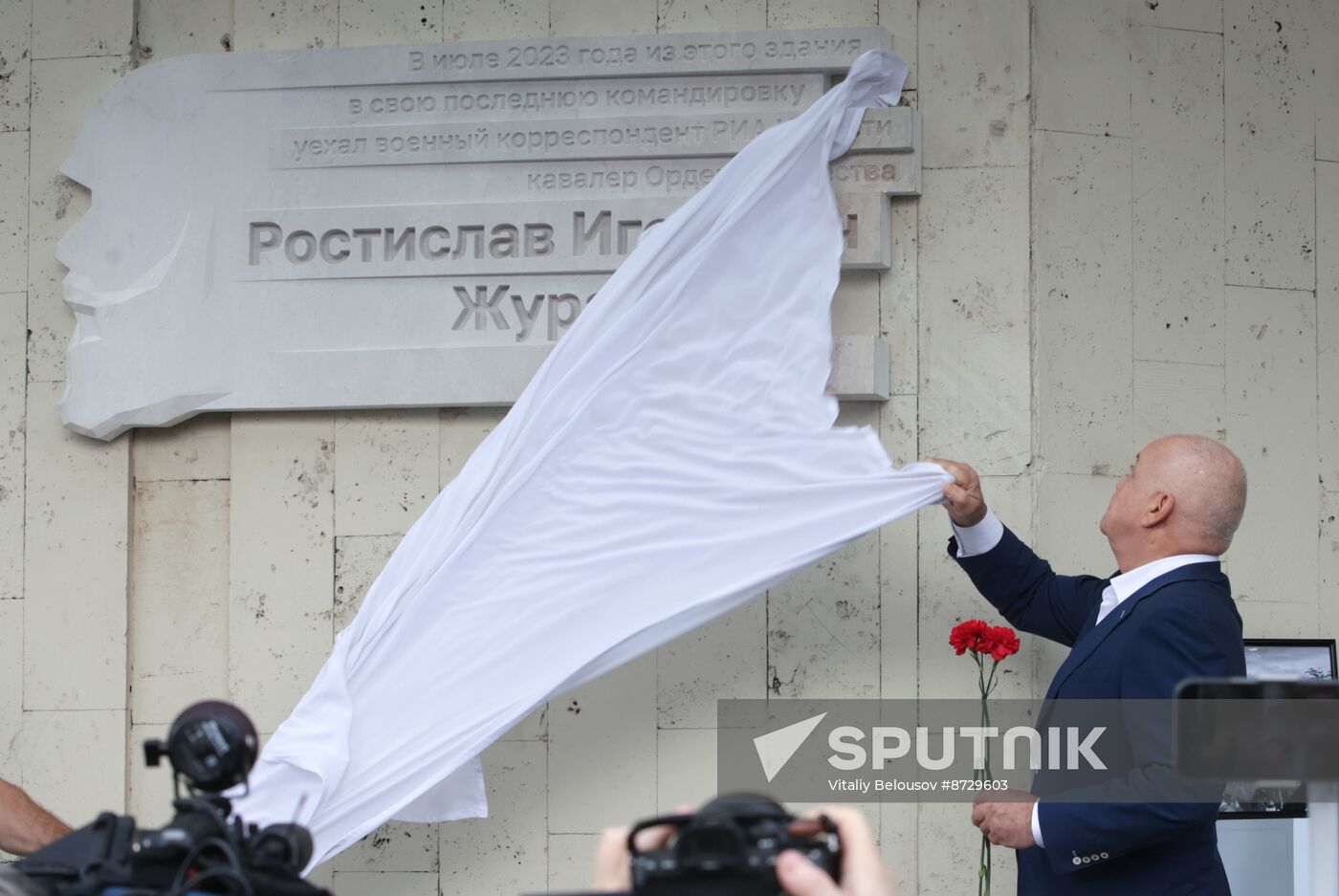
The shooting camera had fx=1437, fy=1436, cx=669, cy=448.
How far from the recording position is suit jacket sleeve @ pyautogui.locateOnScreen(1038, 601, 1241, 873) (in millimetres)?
2328

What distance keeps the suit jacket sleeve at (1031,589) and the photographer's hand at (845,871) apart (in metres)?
1.66

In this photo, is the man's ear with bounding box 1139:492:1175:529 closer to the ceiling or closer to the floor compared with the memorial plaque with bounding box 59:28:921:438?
closer to the floor

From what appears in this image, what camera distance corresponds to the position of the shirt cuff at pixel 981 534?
2742 millimetres

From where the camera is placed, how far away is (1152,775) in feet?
7.73

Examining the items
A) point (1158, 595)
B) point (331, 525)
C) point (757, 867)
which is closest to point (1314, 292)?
point (1158, 595)

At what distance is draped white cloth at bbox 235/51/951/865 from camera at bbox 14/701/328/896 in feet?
3.13

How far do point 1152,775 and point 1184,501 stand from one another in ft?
1.66

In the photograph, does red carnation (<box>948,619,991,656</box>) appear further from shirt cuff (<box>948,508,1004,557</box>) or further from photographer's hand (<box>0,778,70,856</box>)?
photographer's hand (<box>0,778,70,856</box>)

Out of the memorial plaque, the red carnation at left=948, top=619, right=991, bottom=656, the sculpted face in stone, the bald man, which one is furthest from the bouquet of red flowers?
the memorial plaque

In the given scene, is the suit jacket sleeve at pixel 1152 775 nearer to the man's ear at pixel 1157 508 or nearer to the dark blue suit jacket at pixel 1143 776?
the dark blue suit jacket at pixel 1143 776

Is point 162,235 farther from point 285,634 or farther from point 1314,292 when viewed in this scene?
point 1314,292
